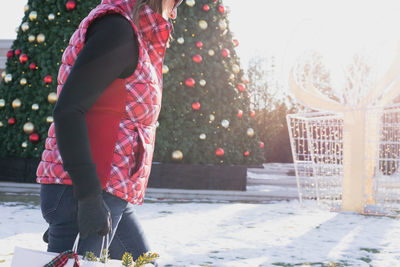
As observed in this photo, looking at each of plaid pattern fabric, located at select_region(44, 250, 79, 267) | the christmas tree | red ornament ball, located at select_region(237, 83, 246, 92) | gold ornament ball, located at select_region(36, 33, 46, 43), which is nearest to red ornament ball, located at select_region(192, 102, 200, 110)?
the christmas tree

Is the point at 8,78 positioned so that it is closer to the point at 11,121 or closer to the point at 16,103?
the point at 16,103

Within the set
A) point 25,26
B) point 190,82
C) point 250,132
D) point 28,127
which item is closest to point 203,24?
point 190,82

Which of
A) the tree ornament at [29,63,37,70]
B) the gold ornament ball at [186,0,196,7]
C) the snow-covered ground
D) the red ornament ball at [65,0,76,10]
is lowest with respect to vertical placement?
the snow-covered ground

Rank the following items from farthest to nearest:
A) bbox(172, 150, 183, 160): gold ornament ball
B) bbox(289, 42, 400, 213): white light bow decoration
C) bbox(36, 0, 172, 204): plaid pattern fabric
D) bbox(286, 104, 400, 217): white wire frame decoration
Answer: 1. bbox(172, 150, 183, 160): gold ornament ball
2. bbox(289, 42, 400, 213): white light bow decoration
3. bbox(286, 104, 400, 217): white wire frame decoration
4. bbox(36, 0, 172, 204): plaid pattern fabric

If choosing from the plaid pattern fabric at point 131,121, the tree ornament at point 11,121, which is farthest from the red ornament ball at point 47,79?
the plaid pattern fabric at point 131,121

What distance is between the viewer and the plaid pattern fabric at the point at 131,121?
1067mm

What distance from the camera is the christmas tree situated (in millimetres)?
5840

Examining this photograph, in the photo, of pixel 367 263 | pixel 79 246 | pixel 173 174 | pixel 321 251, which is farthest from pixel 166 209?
pixel 79 246

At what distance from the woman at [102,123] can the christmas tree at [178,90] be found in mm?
4612

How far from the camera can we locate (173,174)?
19.0 feet

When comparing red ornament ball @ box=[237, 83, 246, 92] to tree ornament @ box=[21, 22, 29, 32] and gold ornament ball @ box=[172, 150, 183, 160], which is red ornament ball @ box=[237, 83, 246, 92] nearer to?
gold ornament ball @ box=[172, 150, 183, 160]

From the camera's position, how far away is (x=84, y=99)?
3.16 ft

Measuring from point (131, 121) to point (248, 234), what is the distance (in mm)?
2646

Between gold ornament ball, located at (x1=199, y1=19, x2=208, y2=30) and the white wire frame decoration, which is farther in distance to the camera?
gold ornament ball, located at (x1=199, y1=19, x2=208, y2=30)
